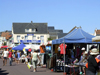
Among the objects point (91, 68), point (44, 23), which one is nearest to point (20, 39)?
point (44, 23)

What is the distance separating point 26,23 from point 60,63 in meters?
66.5

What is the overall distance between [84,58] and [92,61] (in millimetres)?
5656

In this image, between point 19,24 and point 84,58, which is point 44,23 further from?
point 84,58

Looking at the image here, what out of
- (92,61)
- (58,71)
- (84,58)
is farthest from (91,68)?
(58,71)

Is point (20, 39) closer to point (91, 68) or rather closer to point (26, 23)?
point (26, 23)

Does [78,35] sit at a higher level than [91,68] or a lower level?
higher

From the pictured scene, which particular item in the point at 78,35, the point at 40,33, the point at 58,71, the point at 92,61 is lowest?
the point at 58,71

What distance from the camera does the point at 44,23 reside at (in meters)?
82.6

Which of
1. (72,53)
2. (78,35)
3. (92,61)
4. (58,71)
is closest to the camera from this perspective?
(92,61)

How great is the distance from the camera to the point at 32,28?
267ft

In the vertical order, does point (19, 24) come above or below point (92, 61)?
above

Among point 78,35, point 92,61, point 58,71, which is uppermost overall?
point 78,35

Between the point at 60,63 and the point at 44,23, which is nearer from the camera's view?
the point at 60,63

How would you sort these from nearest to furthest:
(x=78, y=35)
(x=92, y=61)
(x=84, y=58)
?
(x=92, y=61)
(x=84, y=58)
(x=78, y=35)
